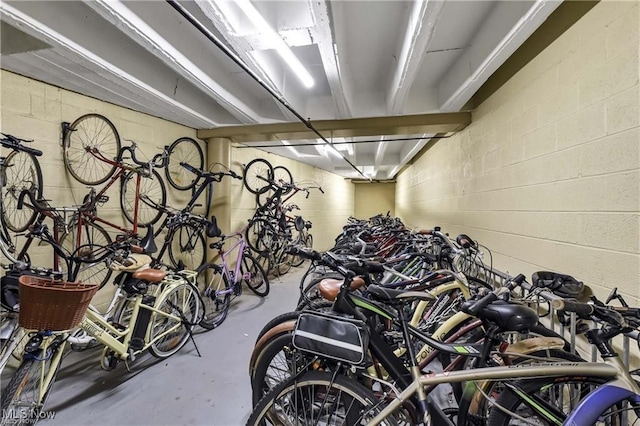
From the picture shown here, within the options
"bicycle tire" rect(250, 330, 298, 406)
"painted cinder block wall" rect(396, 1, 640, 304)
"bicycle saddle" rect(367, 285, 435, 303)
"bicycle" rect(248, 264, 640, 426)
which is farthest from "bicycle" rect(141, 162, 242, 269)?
"painted cinder block wall" rect(396, 1, 640, 304)

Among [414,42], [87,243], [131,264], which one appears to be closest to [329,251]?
[131,264]

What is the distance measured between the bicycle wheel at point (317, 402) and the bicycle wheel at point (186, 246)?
2.60 m

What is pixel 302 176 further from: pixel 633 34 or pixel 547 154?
pixel 633 34

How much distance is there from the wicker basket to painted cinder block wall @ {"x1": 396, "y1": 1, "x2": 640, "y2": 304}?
264 cm

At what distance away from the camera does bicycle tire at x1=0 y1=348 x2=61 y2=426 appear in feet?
4.22

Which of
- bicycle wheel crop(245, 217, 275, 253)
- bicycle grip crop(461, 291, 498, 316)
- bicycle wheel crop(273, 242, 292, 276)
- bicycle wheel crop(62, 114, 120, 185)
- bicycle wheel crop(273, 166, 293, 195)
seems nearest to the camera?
bicycle grip crop(461, 291, 498, 316)

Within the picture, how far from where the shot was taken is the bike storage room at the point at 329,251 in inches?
40.6

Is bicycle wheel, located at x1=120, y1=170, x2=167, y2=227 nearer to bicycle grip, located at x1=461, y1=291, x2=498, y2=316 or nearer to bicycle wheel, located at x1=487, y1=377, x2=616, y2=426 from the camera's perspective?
bicycle grip, located at x1=461, y1=291, x2=498, y2=316

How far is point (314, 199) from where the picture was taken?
6805mm

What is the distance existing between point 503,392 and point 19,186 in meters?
3.35

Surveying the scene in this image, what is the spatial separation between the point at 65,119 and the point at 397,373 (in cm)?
323

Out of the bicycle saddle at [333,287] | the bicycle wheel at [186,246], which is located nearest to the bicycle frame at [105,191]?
the bicycle wheel at [186,246]

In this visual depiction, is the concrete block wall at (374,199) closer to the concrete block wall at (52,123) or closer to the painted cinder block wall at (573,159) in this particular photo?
A: the painted cinder block wall at (573,159)

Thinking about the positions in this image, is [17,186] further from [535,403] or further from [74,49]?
[535,403]
